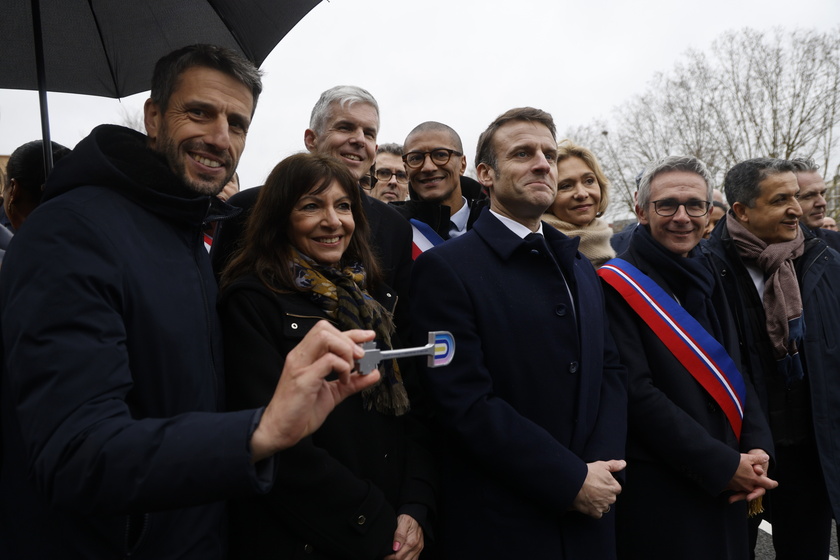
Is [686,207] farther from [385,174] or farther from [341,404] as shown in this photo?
[385,174]

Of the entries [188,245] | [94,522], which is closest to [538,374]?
[188,245]

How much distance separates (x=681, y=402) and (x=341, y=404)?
1.58m

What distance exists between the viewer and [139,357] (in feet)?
4.59

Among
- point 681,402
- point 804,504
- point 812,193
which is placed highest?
point 812,193

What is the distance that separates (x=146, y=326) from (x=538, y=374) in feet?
4.62

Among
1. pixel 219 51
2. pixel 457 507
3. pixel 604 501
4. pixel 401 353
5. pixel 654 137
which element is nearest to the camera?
pixel 401 353

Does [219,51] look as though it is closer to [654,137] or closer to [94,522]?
[94,522]

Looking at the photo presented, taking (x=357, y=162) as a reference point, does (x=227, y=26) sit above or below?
above

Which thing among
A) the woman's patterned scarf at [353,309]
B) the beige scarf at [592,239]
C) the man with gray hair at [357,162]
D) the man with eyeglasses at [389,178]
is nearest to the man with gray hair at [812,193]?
the beige scarf at [592,239]

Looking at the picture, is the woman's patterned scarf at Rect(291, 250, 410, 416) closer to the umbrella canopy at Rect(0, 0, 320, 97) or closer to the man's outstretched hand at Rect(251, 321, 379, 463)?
the man's outstretched hand at Rect(251, 321, 379, 463)

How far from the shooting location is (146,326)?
1.41 m

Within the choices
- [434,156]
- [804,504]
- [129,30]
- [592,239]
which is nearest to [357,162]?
[434,156]

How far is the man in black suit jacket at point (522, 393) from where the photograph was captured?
2092 millimetres

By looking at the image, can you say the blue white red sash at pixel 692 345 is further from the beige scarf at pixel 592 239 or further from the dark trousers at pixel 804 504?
the dark trousers at pixel 804 504
